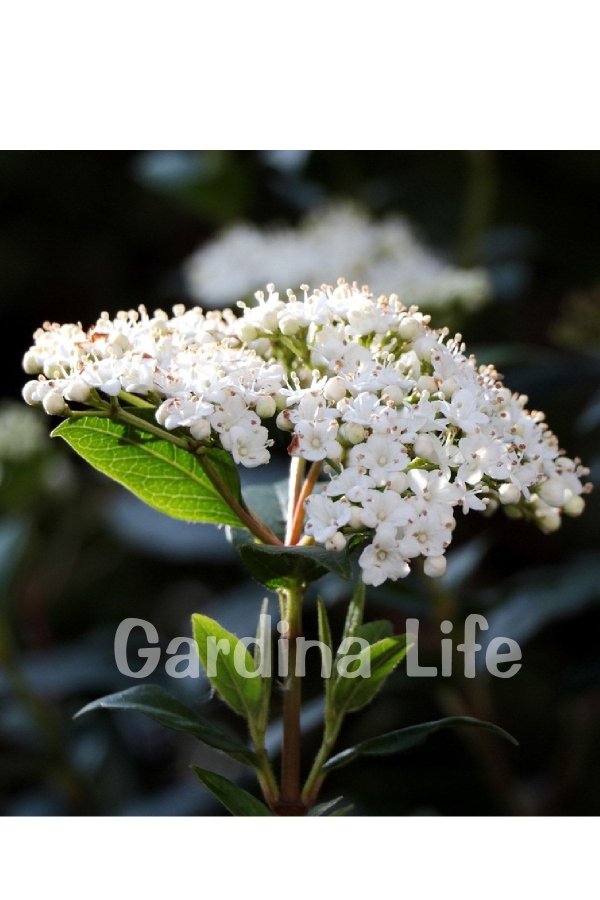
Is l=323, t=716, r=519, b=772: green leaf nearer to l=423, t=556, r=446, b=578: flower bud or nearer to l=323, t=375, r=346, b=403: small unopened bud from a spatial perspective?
l=423, t=556, r=446, b=578: flower bud

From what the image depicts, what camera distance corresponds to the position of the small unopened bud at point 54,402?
110cm

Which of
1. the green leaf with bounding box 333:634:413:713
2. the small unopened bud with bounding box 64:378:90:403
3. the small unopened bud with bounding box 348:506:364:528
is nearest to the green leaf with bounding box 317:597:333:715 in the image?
the green leaf with bounding box 333:634:413:713

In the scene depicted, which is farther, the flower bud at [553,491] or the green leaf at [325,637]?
the flower bud at [553,491]

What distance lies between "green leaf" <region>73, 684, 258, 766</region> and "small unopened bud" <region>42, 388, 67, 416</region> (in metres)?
0.30

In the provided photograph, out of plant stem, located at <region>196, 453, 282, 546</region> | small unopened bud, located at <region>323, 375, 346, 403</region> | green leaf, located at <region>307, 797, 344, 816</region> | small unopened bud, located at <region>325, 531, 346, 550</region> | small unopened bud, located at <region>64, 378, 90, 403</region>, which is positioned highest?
small unopened bud, located at <region>323, 375, 346, 403</region>

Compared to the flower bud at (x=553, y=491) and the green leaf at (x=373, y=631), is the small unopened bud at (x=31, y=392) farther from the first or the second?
the flower bud at (x=553, y=491)

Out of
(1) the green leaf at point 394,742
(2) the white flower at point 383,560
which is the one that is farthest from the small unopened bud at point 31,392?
(1) the green leaf at point 394,742

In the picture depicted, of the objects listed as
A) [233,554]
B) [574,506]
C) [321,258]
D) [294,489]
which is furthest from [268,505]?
[321,258]

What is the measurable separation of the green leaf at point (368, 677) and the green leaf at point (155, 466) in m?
0.21

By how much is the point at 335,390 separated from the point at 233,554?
56.8 inches

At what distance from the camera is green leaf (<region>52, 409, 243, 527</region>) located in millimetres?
1177

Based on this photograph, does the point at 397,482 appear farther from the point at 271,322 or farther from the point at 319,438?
the point at 271,322

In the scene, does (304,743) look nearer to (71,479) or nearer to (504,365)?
(504,365)

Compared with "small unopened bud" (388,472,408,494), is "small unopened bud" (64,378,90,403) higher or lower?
higher
